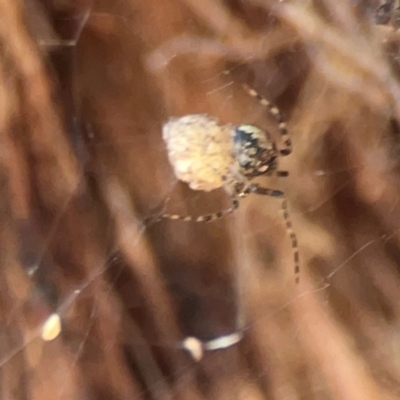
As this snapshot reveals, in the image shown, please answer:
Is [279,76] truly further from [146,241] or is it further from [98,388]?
[98,388]

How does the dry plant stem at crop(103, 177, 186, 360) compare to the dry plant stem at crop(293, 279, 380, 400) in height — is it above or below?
above

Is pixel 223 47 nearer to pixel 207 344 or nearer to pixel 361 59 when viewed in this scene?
pixel 361 59

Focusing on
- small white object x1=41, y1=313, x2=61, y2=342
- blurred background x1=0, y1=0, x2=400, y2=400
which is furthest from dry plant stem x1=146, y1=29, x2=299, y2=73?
small white object x1=41, y1=313, x2=61, y2=342

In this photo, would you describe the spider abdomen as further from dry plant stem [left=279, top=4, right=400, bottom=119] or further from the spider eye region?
dry plant stem [left=279, top=4, right=400, bottom=119]

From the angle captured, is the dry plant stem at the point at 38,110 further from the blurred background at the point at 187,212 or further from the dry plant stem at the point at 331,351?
the dry plant stem at the point at 331,351

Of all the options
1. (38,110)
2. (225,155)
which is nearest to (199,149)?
(225,155)

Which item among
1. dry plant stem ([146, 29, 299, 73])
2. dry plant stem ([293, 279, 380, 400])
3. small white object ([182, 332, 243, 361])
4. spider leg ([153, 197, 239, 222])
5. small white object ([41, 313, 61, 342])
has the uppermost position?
dry plant stem ([146, 29, 299, 73])

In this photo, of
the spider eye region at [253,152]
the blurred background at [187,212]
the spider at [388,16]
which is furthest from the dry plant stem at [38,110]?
the spider at [388,16]

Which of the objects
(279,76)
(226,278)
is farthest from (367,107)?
(226,278)
